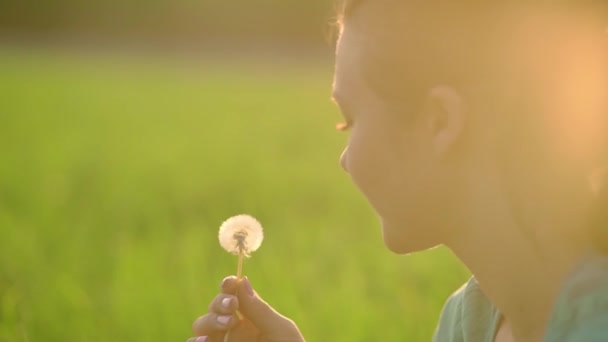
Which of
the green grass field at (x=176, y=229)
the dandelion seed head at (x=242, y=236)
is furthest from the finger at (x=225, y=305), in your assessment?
the green grass field at (x=176, y=229)

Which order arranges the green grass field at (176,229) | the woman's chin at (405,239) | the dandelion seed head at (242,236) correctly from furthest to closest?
the green grass field at (176,229), the dandelion seed head at (242,236), the woman's chin at (405,239)

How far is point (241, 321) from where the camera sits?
1.78 m

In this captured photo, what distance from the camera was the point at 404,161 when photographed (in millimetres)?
1548

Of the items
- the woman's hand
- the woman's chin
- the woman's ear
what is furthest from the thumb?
the woman's ear

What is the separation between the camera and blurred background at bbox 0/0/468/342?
3059 mm

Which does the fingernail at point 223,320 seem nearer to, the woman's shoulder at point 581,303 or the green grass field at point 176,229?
the woman's shoulder at point 581,303

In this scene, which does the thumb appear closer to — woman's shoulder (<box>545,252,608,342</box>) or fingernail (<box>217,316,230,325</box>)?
fingernail (<box>217,316,230,325</box>)

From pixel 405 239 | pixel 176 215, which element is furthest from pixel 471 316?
pixel 176 215

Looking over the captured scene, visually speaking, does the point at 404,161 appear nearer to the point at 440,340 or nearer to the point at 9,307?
the point at 440,340

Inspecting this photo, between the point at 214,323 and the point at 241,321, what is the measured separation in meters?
0.08

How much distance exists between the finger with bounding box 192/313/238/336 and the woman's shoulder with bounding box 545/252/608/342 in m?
0.52

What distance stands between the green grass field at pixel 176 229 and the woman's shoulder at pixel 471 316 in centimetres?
104

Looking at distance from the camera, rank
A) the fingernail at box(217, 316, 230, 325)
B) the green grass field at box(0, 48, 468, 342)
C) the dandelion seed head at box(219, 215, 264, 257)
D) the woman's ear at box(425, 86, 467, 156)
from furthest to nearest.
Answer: the green grass field at box(0, 48, 468, 342)
the dandelion seed head at box(219, 215, 264, 257)
the fingernail at box(217, 316, 230, 325)
the woman's ear at box(425, 86, 467, 156)

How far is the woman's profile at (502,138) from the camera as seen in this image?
144cm
